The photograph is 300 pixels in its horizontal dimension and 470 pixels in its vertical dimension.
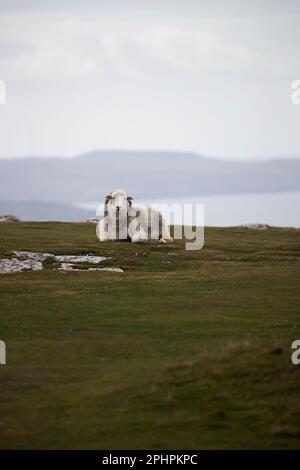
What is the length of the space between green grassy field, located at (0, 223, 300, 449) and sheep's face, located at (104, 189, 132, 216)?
28.8 ft

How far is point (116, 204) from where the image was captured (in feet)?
186

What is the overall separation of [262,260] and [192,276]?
8600mm

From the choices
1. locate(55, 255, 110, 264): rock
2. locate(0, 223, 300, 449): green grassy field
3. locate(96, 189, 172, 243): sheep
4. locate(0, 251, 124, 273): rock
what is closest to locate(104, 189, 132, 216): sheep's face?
locate(96, 189, 172, 243): sheep

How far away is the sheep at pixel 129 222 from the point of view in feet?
186

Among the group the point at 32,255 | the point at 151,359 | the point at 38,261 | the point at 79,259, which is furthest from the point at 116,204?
the point at 151,359

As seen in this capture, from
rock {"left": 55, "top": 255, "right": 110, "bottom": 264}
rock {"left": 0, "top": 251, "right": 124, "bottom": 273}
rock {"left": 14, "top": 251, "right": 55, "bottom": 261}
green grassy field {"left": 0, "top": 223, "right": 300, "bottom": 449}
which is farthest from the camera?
rock {"left": 14, "top": 251, "right": 55, "bottom": 261}

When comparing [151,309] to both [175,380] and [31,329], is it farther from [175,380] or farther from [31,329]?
[175,380]

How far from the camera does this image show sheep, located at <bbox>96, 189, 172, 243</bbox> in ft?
186

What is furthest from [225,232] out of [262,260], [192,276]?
[192,276]

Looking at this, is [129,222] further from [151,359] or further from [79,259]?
[151,359]

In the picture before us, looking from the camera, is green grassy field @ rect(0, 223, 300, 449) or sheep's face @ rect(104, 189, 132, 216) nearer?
green grassy field @ rect(0, 223, 300, 449)

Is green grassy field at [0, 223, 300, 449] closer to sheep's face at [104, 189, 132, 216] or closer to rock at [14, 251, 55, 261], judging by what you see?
rock at [14, 251, 55, 261]

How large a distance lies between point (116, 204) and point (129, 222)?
1.19m

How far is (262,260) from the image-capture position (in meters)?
52.8
